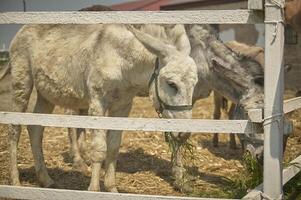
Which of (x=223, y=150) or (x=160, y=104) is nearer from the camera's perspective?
(x=160, y=104)

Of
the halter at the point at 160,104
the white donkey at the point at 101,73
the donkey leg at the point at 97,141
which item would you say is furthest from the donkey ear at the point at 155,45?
the donkey leg at the point at 97,141

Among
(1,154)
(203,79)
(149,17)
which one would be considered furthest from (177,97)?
(1,154)

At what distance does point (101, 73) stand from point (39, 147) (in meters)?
1.55

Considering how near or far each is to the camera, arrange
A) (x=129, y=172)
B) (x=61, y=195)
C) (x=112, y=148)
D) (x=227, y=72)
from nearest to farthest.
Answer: (x=61, y=195) < (x=112, y=148) < (x=227, y=72) < (x=129, y=172)

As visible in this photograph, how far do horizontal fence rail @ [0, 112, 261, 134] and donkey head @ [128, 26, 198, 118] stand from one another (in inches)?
56.7

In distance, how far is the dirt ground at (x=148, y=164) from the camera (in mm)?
5461

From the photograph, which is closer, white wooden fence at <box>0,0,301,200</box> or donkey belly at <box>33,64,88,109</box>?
white wooden fence at <box>0,0,301,200</box>

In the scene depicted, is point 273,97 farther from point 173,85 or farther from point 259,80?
point 259,80

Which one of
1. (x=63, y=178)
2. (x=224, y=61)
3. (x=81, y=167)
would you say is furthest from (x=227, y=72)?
(x=63, y=178)

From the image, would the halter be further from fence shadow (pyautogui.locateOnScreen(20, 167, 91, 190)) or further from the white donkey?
fence shadow (pyautogui.locateOnScreen(20, 167, 91, 190))

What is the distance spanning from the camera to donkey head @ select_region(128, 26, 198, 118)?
4.16 meters

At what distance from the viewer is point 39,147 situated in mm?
5617

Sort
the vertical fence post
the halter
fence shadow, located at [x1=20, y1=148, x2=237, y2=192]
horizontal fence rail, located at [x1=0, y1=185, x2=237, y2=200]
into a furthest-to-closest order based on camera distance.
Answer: fence shadow, located at [x1=20, y1=148, x2=237, y2=192], the halter, horizontal fence rail, located at [x1=0, y1=185, x2=237, y2=200], the vertical fence post

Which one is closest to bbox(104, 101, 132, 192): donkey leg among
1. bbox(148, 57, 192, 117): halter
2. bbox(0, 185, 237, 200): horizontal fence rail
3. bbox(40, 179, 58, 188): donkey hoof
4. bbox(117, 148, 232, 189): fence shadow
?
bbox(148, 57, 192, 117): halter
